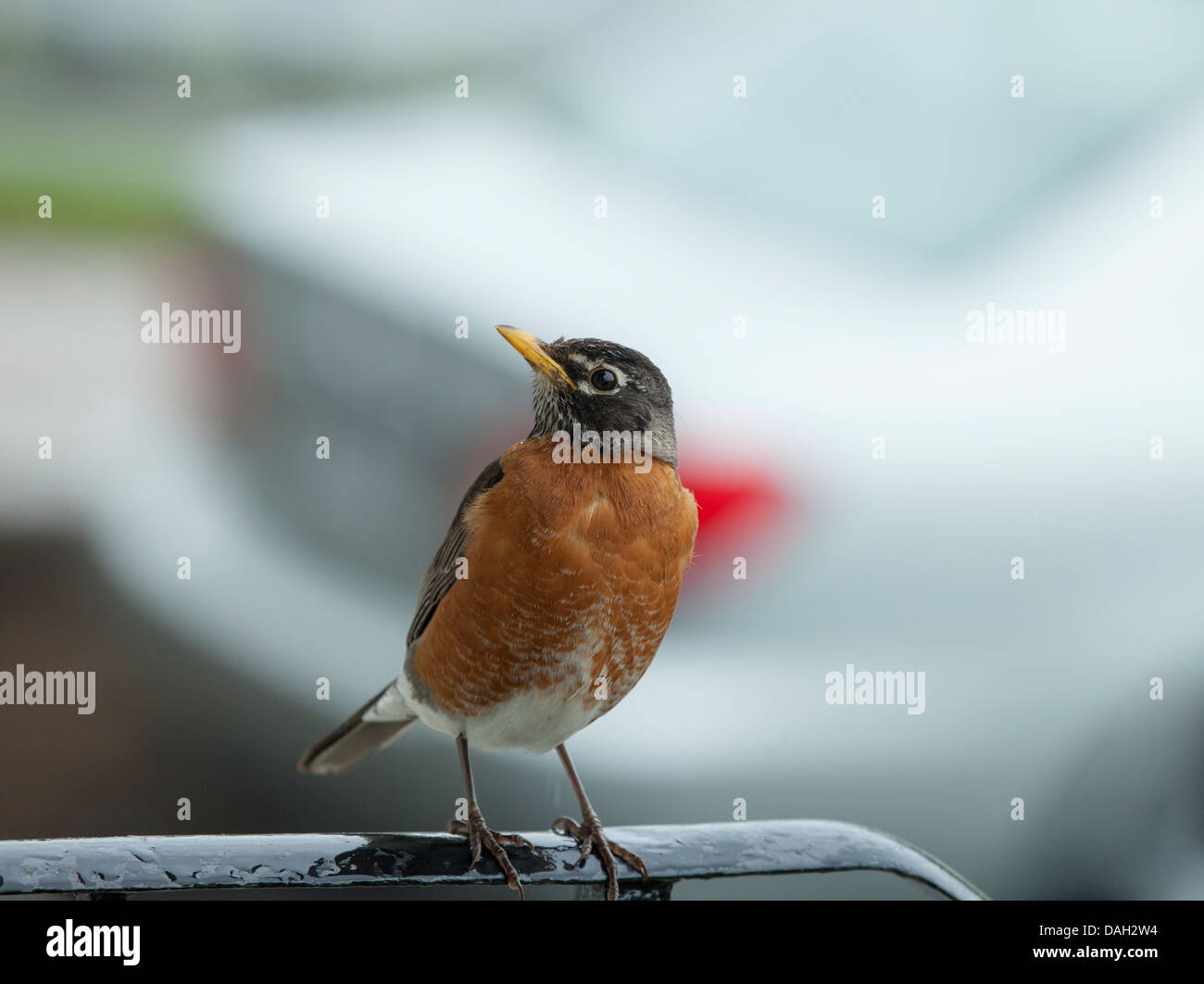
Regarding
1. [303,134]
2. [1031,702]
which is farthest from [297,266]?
[1031,702]

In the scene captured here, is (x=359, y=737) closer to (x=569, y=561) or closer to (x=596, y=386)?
(x=569, y=561)

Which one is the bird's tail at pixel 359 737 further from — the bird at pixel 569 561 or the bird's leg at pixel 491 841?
the bird's leg at pixel 491 841

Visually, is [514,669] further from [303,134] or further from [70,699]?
[303,134]

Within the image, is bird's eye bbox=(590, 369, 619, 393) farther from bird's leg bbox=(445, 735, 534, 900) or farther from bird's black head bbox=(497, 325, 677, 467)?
bird's leg bbox=(445, 735, 534, 900)

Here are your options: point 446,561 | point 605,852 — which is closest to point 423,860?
point 605,852

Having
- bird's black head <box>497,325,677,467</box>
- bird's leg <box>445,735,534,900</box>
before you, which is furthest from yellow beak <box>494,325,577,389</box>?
bird's leg <box>445,735,534,900</box>
